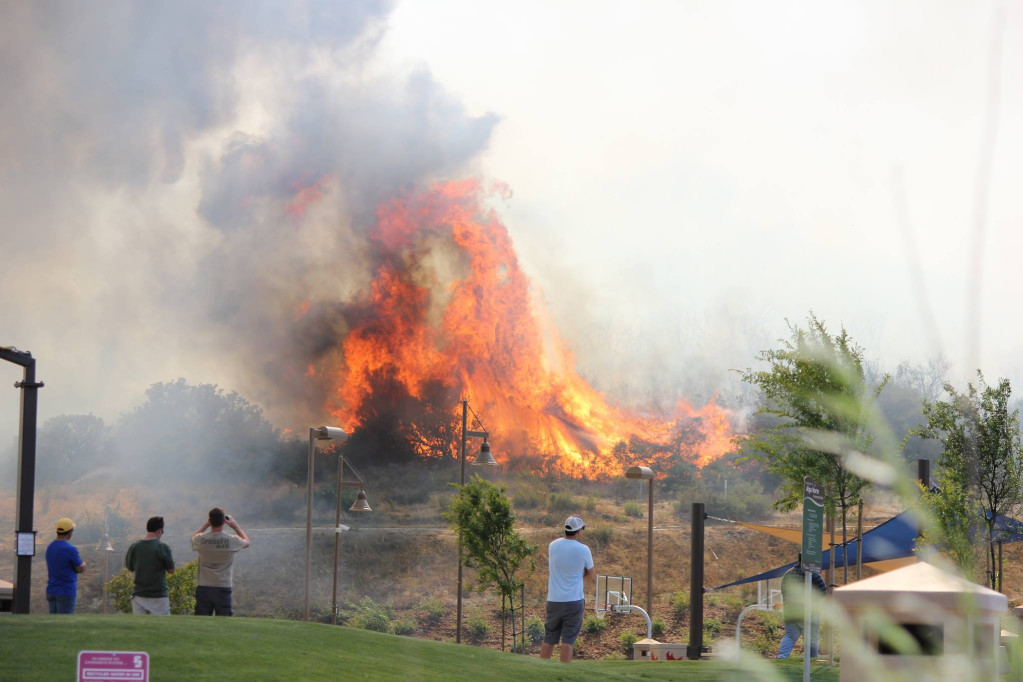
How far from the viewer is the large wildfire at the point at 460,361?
157 ft

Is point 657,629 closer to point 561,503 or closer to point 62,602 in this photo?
point 561,503

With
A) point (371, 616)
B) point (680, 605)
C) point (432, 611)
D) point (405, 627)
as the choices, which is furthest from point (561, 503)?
point (371, 616)

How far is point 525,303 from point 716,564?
16.7m

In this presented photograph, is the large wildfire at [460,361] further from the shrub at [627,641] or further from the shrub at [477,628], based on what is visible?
the shrub at [627,641]

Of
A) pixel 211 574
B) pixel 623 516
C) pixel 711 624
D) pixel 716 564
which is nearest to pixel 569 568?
pixel 211 574

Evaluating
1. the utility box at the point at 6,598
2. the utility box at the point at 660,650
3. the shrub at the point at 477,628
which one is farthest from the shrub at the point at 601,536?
the utility box at the point at 6,598

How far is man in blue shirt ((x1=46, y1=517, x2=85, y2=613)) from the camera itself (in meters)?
11.6

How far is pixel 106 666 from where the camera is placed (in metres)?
4.65

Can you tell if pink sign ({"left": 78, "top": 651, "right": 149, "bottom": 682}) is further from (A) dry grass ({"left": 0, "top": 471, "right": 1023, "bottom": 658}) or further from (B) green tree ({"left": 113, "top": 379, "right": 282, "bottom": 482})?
(B) green tree ({"left": 113, "top": 379, "right": 282, "bottom": 482})

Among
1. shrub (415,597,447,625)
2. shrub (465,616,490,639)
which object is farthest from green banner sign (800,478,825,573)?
shrub (415,597,447,625)

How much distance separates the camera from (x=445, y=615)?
34406 millimetres

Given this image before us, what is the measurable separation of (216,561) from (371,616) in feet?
72.9

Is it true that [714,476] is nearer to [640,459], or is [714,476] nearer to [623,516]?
[640,459]

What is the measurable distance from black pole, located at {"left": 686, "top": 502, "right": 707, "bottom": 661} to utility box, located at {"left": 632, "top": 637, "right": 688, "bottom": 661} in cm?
19
